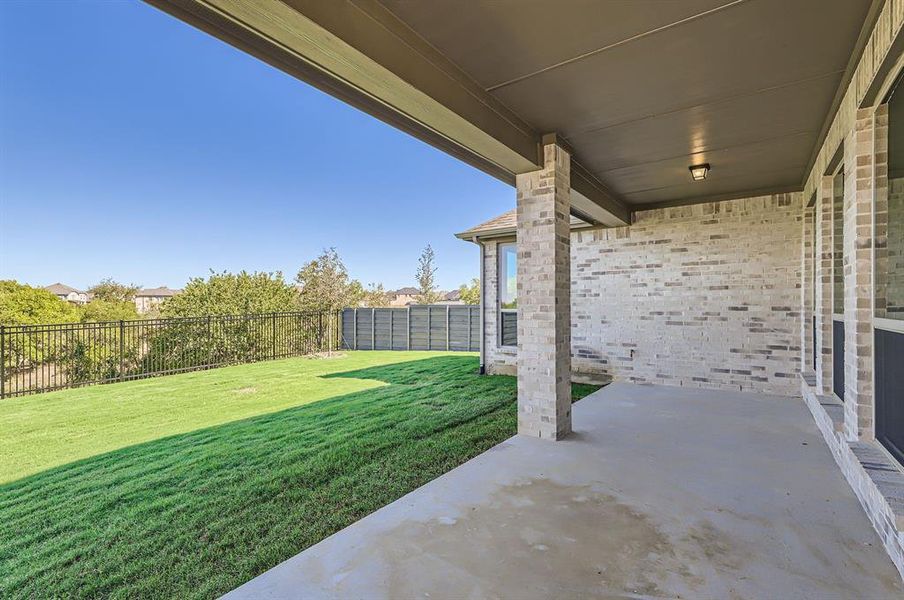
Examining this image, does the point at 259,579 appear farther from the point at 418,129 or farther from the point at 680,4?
the point at 680,4

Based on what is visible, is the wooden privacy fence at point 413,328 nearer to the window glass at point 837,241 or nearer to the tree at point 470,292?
the window glass at point 837,241

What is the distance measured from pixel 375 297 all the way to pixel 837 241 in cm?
2151

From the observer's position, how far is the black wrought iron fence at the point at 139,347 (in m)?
7.26

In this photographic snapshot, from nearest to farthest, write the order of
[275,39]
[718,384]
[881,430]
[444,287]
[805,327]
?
[275,39] → [881,430] → [805,327] → [718,384] → [444,287]

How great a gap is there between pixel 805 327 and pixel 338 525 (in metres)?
6.53

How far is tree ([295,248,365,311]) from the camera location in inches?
592

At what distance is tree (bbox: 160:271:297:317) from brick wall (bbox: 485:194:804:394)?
10691 mm

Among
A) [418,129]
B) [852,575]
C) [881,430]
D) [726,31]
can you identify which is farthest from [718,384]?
[418,129]

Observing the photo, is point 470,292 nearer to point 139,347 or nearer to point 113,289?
point 139,347

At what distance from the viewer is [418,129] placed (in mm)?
3301

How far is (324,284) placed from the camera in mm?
15148

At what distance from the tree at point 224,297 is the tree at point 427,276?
11841mm

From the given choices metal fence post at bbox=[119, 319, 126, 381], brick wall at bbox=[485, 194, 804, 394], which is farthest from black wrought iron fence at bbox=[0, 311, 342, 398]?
brick wall at bbox=[485, 194, 804, 394]

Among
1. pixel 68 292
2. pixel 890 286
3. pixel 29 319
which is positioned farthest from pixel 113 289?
pixel 890 286
